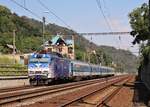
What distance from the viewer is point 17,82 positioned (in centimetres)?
4703

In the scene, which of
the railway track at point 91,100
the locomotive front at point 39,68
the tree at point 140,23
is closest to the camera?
the railway track at point 91,100

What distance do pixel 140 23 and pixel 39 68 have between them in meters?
18.6

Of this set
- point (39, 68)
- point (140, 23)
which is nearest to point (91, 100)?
point (39, 68)

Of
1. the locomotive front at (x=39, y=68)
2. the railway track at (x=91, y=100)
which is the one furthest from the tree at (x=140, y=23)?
the railway track at (x=91, y=100)

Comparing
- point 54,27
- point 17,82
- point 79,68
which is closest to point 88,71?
point 79,68

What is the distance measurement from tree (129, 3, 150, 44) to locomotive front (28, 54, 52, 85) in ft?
55.4

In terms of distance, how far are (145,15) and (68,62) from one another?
1094 centimetres

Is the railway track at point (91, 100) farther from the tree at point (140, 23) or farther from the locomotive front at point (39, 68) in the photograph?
the tree at point (140, 23)

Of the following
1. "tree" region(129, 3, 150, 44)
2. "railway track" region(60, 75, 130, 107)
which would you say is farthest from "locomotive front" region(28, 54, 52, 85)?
"tree" region(129, 3, 150, 44)

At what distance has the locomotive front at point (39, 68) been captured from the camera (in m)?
40.9

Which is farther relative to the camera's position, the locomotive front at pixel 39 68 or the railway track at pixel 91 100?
the locomotive front at pixel 39 68

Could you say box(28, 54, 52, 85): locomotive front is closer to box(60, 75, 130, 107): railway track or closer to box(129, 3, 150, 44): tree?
box(60, 75, 130, 107): railway track

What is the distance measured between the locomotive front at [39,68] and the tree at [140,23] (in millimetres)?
16872

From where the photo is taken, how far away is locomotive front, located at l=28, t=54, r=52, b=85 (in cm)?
4094
